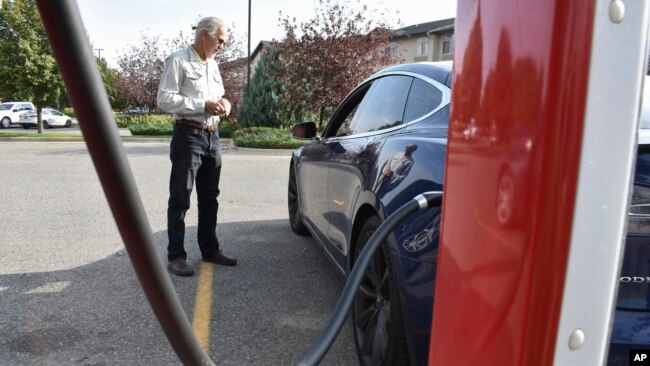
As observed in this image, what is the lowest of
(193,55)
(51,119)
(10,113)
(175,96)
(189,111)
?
(51,119)

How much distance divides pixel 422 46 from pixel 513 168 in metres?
41.8

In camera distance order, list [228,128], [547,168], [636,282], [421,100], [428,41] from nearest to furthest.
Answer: [547,168], [636,282], [421,100], [228,128], [428,41]

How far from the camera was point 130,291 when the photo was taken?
3.51 m

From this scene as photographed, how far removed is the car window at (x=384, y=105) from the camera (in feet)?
9.19

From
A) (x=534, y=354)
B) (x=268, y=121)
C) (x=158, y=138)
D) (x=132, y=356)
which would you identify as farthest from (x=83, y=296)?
(x=158, y=138)

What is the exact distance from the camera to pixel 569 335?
76 centimetres

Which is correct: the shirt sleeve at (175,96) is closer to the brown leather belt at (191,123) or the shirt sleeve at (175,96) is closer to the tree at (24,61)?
the brown leather belt at (191,123)

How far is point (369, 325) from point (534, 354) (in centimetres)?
168

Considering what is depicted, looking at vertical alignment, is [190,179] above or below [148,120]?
below

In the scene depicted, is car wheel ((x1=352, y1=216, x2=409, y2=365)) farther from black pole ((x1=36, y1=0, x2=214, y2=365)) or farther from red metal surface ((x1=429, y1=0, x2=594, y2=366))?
black pole ((x1=36, y1=0, x2=214, y2=365))

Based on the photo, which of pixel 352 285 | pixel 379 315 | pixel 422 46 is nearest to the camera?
pixel 352 285

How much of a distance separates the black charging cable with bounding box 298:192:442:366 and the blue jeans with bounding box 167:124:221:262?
99.4 inches

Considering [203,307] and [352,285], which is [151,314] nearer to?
[203,307]

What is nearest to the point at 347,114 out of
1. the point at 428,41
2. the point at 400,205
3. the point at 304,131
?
the point at 304,131
